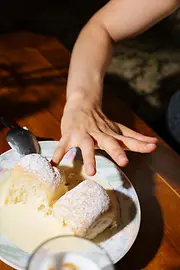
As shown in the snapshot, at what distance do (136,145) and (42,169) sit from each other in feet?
0.66

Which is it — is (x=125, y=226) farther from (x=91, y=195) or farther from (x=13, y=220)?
(x=13, y=220)

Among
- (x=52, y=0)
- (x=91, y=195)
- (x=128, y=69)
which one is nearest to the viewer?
(x=91, y=195)

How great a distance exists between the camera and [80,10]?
6.59 feet

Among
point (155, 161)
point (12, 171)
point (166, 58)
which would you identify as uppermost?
point (12, 171)

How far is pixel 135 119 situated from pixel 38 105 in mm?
242

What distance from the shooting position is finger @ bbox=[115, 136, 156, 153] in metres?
0.85

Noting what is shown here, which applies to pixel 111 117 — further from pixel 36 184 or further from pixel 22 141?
pixel 36 184

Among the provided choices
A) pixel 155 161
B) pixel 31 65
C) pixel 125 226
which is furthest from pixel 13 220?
pixel 31 65

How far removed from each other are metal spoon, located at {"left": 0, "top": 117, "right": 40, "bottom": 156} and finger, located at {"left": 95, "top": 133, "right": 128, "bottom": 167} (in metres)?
0.13

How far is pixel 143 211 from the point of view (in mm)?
862

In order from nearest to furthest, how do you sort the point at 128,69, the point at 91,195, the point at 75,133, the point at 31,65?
the point at 91,195
the point at 75,133
the point at 31,65
the point at 128,69

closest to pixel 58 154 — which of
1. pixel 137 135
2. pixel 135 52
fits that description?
pixel 137 135

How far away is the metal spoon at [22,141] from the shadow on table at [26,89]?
7 cm

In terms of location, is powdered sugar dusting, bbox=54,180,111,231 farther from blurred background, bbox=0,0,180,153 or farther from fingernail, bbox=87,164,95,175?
blurred background, bbox=0,0,180,153
